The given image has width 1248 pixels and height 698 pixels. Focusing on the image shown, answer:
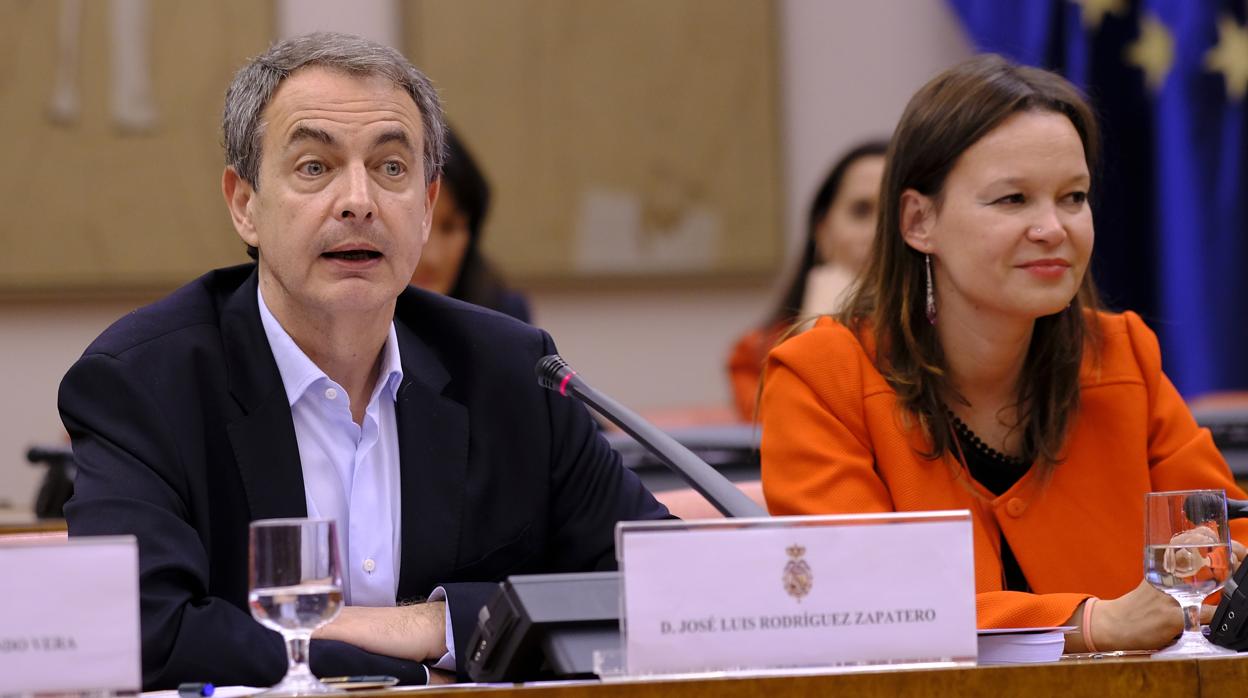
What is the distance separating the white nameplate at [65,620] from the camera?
42.3 inches

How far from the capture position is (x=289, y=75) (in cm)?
172

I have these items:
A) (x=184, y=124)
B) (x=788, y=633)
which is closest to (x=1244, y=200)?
(x=184, y=124)

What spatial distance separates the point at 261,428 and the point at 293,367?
91mm

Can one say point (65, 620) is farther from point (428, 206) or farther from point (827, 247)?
point (827, 247)

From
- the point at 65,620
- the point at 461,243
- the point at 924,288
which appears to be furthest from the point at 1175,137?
the point at 65,620

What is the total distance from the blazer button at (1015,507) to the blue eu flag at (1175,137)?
2.48 m

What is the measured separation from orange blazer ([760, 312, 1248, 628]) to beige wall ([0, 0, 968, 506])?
7.68ft

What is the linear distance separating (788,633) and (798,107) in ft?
11.1

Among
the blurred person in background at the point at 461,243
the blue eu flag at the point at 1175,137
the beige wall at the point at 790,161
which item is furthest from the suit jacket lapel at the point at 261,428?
the blue eu flag at the point at 1175,137

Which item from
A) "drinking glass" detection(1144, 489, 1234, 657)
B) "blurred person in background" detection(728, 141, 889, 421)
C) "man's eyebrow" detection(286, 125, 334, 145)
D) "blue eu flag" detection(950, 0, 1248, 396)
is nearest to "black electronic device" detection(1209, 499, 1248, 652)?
"drinking glass" detection(1144, 489, 1234, 657)

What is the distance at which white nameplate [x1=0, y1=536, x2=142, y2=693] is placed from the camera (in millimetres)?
1073

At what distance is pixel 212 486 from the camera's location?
5.29ft

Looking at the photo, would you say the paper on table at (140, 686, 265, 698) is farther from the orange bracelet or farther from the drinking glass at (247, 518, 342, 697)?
the orange bracelet

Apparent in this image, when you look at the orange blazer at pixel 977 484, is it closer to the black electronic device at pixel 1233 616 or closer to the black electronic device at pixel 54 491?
the black electronic device at pixel 1233 616
